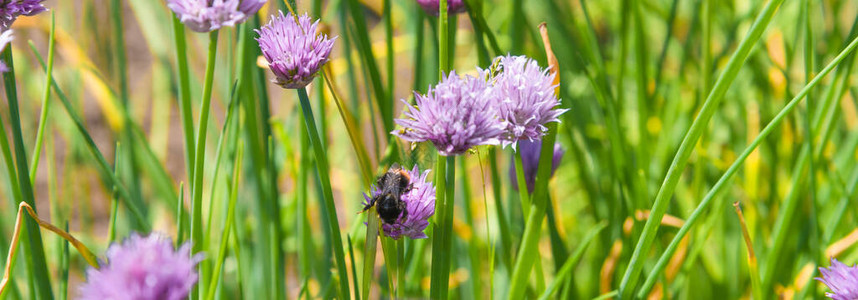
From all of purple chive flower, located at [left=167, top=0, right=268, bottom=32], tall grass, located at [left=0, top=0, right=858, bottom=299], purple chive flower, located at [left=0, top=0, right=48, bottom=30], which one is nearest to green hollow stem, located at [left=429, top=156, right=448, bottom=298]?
tall grass, located at [left=0, top=0, right=858, bottom=299]

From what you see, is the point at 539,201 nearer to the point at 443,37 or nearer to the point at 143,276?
the point at 443,37

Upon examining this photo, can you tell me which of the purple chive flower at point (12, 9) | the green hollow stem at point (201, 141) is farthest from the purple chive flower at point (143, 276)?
the purple chive flower at point (12, 9)

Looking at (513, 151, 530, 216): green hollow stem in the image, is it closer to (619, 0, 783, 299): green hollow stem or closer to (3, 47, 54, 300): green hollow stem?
(619, 0, 783, 299): green hollow stem

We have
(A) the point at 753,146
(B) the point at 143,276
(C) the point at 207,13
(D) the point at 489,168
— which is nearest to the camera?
(B) the point at 143,276

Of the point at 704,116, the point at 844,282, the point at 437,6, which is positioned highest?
the point at 437,6

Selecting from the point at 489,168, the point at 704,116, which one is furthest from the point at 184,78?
the point at 489,168

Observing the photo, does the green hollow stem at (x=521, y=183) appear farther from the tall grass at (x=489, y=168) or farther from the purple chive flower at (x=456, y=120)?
the purple chive flower at (x=456, y=120)

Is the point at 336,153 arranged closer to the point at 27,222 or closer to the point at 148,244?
the point at 27,222
